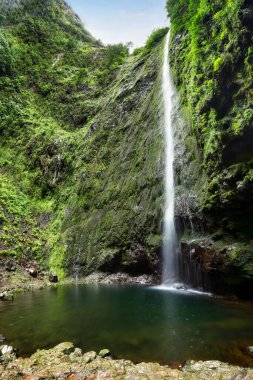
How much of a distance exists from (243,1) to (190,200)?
917 centimetres

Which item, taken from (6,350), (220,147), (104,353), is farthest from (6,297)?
(220,147)

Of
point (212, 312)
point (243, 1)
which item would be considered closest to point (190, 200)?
point (212, 312)

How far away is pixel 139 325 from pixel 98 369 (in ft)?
10.5

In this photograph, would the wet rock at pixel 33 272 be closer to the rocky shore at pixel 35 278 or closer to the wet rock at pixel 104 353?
the rocky shore at pixel 35 278

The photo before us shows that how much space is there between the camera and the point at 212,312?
9844 millimetres

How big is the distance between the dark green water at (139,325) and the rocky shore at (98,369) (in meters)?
0.49

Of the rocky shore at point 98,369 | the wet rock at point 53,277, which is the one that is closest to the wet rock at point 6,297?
the wet rock at point 53,277

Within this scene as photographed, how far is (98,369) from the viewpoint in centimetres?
562

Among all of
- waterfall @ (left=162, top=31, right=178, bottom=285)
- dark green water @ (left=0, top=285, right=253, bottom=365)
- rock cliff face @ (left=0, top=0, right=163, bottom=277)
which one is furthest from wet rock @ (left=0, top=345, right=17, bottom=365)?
rock cliff face @ (left=0, top=0, right=163, bottom=277)

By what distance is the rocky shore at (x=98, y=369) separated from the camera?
529 cm

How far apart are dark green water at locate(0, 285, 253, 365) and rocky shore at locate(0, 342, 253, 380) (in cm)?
49

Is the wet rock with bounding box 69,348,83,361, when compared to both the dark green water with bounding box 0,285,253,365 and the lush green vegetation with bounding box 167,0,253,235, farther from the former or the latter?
the lush green vegetation with bounding box 167,0,253,235

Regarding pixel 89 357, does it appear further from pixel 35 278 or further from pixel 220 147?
pixel 35 278

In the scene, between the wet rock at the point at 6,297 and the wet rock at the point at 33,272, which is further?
the wet rock at the point at 33,272
